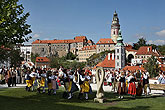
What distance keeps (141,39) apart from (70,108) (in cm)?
12188

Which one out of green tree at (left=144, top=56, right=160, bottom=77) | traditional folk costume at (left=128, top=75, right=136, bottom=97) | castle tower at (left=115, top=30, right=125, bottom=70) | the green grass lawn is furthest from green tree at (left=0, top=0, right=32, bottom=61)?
castle tower at (left=115, top=30, right=125, bottom=70)

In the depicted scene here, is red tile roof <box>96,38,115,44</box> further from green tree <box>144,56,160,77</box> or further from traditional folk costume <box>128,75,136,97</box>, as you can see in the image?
traditional folk costume <box>128,75,136,97</box>

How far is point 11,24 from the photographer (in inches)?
477

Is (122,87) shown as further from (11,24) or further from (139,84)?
(11,24)

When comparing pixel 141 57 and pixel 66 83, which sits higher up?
pixel 141 57

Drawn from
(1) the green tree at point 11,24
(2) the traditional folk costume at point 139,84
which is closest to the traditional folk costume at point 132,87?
(2) the traditional folk costume at point 139,84

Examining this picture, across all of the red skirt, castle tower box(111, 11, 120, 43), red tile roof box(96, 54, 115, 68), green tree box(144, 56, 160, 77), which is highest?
castle tower box(111, 11, 120, 43)

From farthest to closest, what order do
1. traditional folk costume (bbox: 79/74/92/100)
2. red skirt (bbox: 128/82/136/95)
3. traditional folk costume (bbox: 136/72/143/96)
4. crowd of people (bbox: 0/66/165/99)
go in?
traditional folk costume (bbox: 136/72/143/96), red skirt (bbox: 128/82/136/95), crowd of people (bbox: 0/66/165/99), traditional folk costume (bbox: 79/74/92/100)

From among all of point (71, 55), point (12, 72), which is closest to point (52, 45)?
point (71, 55)

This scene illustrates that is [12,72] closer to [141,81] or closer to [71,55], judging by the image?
[141,81]

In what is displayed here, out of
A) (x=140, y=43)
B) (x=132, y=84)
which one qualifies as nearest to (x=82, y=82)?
(x=132, y=84)

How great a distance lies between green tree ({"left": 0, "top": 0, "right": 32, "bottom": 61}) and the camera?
11.4 metres

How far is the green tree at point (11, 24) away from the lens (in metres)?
11.4

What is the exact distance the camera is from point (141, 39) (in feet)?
413
